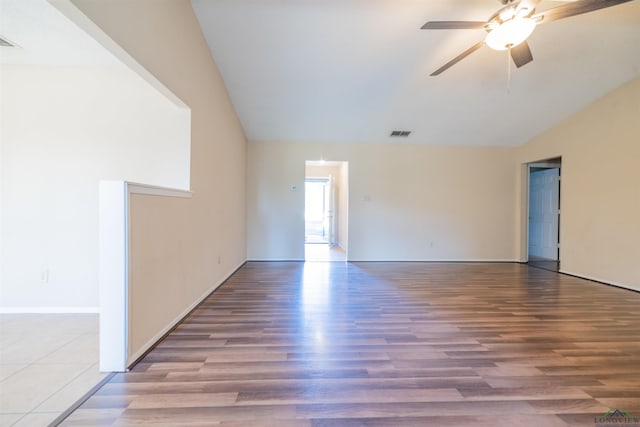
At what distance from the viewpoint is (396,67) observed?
3533 mm

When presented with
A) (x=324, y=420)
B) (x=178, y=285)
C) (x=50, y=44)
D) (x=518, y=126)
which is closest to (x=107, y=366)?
(x=178, y=285)

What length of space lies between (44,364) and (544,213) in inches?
327

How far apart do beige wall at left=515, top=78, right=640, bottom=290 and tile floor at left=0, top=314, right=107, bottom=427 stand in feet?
19.8

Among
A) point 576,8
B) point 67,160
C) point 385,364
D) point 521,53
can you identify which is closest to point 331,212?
point 521,53

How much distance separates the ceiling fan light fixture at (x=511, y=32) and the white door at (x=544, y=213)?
506 centimetres

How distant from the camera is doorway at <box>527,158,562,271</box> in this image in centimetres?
579

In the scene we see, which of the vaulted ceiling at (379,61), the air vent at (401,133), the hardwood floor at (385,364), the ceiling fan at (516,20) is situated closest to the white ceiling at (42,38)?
the vaulted ceiling at (379,61)

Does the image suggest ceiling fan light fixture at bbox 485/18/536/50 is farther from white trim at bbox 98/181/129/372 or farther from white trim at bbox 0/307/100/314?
Result: white trim at bbox 0/307/100/314

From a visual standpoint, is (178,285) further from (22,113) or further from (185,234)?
(22,113)

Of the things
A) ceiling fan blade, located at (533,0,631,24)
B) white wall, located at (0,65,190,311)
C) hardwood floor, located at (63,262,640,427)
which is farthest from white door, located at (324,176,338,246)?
ceiling fan blade, located at (533,0,631,24)

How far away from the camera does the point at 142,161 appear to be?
2.82 metres

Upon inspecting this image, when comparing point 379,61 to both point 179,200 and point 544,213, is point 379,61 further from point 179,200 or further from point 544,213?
point 544,213

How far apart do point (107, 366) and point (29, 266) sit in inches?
72.8

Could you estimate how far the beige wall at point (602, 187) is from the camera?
3721mm
